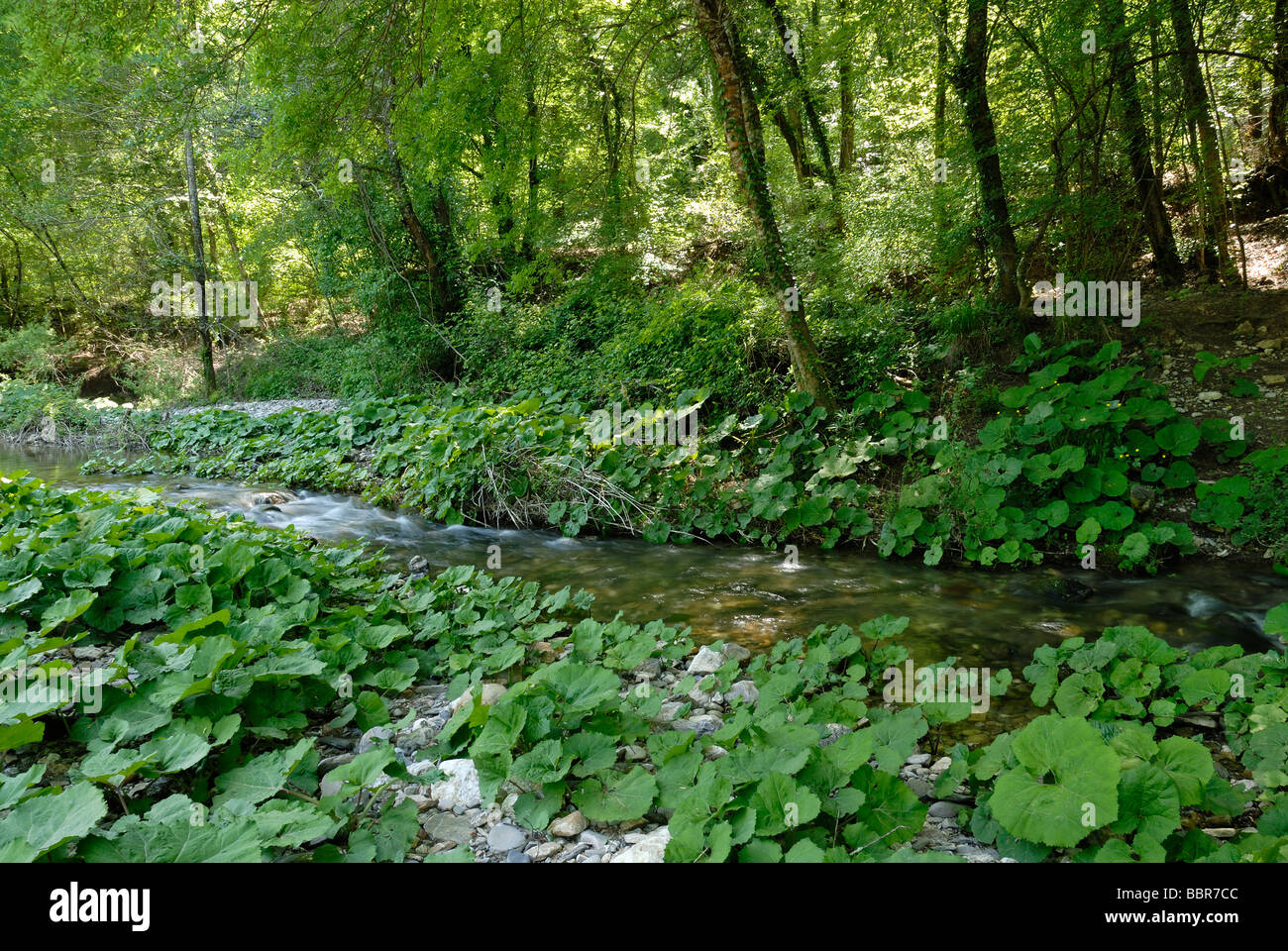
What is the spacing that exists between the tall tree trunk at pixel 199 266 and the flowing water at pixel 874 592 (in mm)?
12045

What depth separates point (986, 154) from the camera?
7207 millimetres

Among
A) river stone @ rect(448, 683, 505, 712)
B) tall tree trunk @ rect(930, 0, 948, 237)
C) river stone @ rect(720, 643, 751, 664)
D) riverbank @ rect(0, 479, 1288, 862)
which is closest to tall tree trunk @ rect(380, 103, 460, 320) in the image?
tall tree trunk @ rect(930, 0, 948, 237)

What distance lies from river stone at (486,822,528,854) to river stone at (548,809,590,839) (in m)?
0.10

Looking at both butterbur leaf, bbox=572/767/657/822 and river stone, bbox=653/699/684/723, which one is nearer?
butterbur leaf, bbox=572/767/657/822

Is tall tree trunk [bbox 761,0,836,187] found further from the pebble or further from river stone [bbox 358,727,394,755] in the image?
the pebble

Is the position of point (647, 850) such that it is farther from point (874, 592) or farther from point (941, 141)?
A: point (941, 141)

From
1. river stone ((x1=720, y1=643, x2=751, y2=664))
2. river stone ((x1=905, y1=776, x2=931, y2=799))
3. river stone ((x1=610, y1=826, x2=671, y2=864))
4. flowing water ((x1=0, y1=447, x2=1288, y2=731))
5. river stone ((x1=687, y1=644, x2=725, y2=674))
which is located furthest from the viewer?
flowing water ((x1=0, y1=447, x2=1288, y2=731))

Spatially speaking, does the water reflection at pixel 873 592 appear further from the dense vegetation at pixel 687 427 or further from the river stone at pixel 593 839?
the river stone at pixel 593 839

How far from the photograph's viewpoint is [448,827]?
7.61 feet

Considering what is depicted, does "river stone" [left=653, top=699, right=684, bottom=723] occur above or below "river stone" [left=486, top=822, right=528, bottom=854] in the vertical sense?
above

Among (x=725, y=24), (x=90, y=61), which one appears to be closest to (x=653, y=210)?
(x=725, y=24)

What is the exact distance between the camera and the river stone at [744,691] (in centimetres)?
337

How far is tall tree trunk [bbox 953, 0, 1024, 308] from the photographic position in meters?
7.03

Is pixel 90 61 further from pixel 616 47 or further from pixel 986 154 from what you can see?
pixel 986 154
